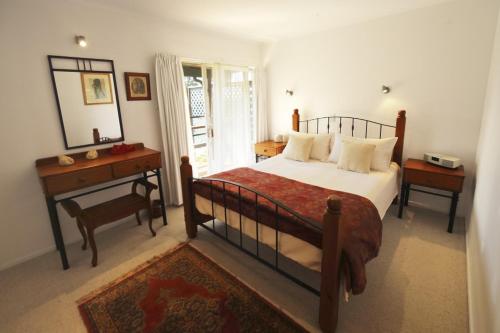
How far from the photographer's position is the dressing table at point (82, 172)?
7.44 feet

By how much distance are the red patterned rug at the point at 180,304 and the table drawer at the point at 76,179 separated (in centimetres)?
97

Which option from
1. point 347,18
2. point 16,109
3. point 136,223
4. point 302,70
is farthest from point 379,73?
point 16,109

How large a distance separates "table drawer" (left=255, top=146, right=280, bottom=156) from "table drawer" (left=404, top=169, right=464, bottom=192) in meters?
1.94

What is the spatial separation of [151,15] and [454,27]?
3.52m

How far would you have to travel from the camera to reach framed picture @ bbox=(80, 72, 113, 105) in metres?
2.74

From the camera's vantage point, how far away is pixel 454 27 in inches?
111

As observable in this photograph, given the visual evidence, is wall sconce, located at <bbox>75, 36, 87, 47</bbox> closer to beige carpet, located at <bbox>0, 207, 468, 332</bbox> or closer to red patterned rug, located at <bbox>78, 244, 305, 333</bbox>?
beige carpet, located at <bbox>0, 207, 468, 332</bbox>

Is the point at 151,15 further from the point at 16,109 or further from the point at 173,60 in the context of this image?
the point at 16,109

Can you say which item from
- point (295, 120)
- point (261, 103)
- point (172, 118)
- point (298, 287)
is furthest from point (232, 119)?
point (298, 287)

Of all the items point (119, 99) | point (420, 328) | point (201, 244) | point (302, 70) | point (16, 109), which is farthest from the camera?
point (302, 70)

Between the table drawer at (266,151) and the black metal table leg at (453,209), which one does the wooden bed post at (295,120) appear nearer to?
the table drawer at (266,151)

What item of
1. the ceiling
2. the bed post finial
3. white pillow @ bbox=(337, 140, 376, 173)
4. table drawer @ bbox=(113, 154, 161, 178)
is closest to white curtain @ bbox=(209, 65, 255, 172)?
the ceiling

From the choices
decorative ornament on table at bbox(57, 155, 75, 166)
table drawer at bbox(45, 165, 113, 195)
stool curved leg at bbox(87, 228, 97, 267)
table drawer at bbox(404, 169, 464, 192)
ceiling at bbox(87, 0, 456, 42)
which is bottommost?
stool curved leg at bbox(87, 228, 97, 267)

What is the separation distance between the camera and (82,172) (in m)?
2.40
